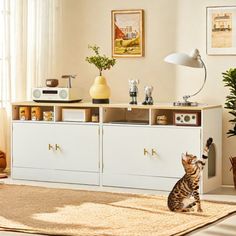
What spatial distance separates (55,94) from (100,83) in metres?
0.43

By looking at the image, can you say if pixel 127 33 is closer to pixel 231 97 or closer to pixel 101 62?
pixel 101 62

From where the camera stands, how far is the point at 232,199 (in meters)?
6.29

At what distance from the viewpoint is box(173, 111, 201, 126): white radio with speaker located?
654cm

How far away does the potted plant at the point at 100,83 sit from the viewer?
23.4ft

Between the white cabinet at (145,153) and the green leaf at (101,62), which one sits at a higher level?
the green leaf at (101,62)

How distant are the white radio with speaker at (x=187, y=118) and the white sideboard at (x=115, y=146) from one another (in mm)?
27

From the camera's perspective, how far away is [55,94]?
7.24 m

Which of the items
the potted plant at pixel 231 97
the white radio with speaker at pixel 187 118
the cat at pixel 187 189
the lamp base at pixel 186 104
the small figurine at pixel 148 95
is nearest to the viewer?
the cat at pixel 187 189

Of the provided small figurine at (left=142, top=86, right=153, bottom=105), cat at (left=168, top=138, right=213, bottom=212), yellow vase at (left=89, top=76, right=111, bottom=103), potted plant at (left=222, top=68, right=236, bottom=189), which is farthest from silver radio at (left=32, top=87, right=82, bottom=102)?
cat at (left=168, top=138, right=213, bottom=212)

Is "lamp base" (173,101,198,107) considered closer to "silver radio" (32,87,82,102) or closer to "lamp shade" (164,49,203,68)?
"lamp shade" (164,49,203,68)

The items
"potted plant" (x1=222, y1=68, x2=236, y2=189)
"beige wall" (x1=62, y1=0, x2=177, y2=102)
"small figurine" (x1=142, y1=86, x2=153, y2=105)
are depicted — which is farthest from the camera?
"beige wall" (x1=62, y1=0, x2=177, y2=102)

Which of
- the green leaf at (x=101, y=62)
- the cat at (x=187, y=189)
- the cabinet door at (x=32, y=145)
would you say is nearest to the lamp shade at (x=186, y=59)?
the green leaf at (x=101, y=62)

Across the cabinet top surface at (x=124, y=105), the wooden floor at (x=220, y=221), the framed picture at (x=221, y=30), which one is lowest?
the wooden floor at (x=220, y=221)

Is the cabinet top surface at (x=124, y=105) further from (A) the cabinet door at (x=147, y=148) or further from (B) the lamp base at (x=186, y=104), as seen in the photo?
(A) the cabinet door at (x=147, y=148)
